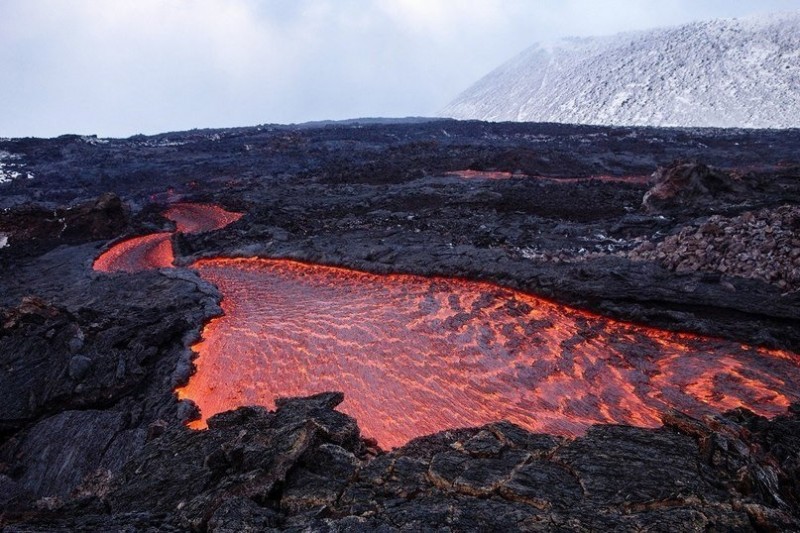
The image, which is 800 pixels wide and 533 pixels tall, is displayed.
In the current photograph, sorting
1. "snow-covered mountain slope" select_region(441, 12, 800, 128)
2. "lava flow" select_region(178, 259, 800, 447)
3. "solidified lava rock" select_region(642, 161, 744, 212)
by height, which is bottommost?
"lava flow" select_region(178, 259, 800, 447)

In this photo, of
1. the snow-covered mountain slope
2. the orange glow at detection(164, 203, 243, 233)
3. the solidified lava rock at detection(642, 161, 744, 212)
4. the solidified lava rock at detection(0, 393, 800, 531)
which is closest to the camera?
the solidified lava rock at detection(0, 393, 800, 531)

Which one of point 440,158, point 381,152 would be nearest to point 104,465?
point 440,158

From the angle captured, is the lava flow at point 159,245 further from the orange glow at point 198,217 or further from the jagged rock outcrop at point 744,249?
the jagged rock outcrop at point 744,249

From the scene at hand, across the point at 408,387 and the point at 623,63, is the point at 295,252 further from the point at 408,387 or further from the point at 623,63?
the point at 623,63

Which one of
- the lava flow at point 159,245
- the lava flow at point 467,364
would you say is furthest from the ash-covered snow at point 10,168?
the lava flow at point 467,364

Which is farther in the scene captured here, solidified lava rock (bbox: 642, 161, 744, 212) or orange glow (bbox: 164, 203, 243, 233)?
orange glow (bbox: 164, 203, 243, 233)

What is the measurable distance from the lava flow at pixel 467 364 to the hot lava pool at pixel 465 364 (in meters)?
0.03

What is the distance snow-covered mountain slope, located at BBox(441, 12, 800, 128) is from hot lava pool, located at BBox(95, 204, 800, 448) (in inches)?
2724

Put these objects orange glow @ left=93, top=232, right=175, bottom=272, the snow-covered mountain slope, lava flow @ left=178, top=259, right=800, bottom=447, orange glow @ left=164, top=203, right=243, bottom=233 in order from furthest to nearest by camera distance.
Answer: the snow-covered mountain slope, orange glow @ left=164, top=203, right=243, bottom=233, orange glow @ left=93, top=232, right=175, bottom=272, lava flow @ left=178, top=259, right=800, bottom=447

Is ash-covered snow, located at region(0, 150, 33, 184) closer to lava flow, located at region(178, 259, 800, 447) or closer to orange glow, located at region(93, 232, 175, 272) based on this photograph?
orange glow, located at region(93, 232, 175, 272)

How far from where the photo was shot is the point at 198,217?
24.7 meters

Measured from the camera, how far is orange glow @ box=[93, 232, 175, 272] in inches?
658

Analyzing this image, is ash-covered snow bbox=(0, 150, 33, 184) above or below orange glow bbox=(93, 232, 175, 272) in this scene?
above

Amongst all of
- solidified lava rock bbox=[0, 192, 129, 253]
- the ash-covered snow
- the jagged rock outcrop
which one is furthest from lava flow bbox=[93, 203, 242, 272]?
the ash-covered snow
